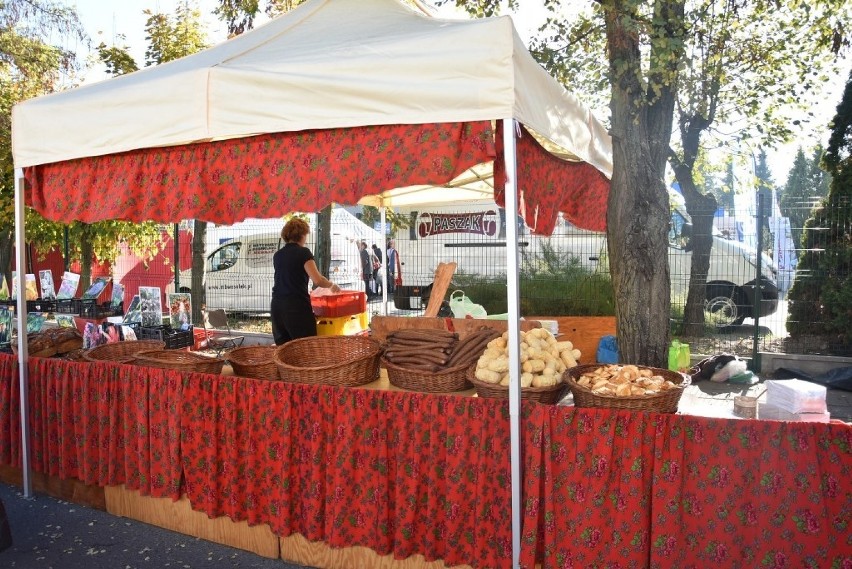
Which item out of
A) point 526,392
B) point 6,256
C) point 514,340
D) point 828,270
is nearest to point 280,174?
point 514,340

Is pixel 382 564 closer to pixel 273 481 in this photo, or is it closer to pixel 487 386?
pixel 273 481

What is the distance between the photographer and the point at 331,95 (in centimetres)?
307

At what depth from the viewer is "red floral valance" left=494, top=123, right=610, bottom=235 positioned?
124 inches

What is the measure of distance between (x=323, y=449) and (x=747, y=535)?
1.98 metres

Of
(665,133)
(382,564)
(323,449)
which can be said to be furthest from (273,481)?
(665,133)

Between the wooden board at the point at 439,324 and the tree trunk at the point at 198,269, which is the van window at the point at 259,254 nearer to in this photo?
the tree trunk at the point at 198,269

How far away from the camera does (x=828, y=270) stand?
29.3ft

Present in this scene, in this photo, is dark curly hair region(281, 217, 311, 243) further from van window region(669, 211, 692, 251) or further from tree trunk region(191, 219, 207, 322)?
van window region(669, 211, 692, 251)

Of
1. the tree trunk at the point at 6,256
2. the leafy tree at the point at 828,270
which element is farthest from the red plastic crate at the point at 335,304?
the tree trunk at the point at 6,256

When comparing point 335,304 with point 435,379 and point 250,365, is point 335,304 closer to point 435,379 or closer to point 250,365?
point 250,365

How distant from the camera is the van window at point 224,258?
12430mm

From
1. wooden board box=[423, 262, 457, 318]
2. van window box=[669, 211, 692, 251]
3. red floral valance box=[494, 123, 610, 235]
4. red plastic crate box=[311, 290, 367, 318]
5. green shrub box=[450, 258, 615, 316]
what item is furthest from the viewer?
van window box=[669, 211, 692, 251]

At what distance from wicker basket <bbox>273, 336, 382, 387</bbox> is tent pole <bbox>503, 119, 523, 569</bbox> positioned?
97cm

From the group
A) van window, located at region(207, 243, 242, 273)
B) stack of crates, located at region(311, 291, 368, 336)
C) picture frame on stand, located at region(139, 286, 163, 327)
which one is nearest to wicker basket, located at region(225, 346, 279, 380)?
picture frame on stand, located at region(139, 286, 163, 327)
